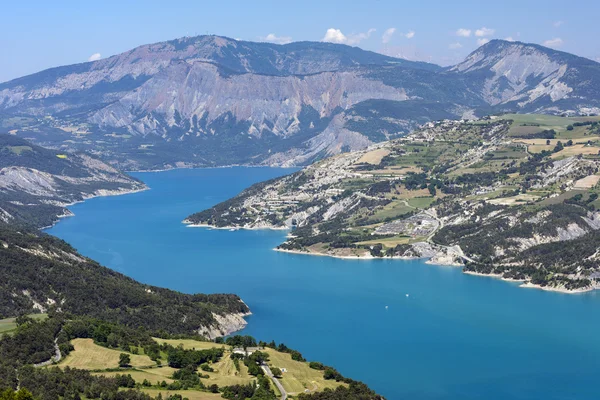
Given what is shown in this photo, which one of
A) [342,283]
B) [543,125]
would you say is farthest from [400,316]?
[543,125]

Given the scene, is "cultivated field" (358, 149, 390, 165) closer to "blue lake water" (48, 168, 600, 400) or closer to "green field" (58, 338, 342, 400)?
"blue lake water" (48, 168, 600, 400)

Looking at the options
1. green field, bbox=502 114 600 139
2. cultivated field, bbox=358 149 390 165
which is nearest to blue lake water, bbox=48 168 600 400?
cultivated field, bbox=358 149 390 165

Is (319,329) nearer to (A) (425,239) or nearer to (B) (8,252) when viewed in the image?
(B) (8,252)

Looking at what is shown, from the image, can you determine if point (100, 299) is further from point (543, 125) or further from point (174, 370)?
point (543, 125)

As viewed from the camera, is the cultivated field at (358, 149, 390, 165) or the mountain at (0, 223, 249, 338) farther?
the cultivated field at (358, 149, 390, 165)

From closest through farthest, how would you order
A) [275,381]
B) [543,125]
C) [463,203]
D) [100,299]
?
1. [275,381]
2. [100,299]
3. [463,203]
4. [543,125]

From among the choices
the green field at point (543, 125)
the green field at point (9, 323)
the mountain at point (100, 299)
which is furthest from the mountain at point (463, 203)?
the green field at point (9, 323)
